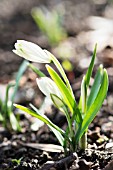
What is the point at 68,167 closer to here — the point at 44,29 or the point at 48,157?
the point at 48,157

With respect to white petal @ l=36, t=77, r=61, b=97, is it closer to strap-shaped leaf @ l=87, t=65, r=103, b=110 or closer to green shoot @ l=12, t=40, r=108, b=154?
green shoot @ l=12, t=40, r=108, b=154

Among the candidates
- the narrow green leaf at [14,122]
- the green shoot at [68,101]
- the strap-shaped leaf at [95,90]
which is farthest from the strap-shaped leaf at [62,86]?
the narrow green leaf at [14,122]

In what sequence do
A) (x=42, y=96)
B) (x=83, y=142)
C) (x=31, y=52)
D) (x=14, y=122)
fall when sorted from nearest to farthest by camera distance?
(x=31, y=52)
(x=83, y=142)
(x=14, y=122)
(x=42, y=96)

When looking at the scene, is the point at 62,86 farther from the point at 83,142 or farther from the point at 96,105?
the point at 83,142

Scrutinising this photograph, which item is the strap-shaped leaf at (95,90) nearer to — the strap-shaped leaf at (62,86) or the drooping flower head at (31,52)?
the strap-shaped leaf at (62,86)

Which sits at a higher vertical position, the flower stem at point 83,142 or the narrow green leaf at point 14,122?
the narrow green leaf at point 14,122

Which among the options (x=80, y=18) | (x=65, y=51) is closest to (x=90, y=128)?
(x=65, y=51)

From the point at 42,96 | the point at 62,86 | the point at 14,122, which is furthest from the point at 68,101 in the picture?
the point at 42,96
